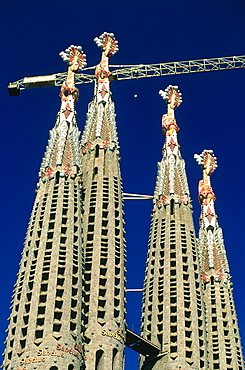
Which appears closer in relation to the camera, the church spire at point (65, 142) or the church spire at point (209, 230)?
the church spire at point (65, 142)

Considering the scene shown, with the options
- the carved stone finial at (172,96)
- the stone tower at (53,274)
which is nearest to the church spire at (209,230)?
the carved stone finial at (172,96)

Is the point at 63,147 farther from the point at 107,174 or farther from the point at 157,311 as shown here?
the point at 157,311

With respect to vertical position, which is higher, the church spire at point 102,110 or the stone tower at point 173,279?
the church spire at point 102,110

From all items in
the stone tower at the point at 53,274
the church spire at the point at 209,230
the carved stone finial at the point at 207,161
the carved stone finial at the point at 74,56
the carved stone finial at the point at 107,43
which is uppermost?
the carved stone finial at the point at 107,43

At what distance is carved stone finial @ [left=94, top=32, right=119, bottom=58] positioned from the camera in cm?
10200

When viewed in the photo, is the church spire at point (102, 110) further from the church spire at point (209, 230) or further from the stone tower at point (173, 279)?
the church spire at point (209, 230)

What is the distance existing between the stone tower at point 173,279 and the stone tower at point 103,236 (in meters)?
9.01

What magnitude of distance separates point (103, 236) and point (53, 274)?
38.3 ft

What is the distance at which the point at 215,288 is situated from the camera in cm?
9412

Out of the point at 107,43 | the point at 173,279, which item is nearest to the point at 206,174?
the point at 107,43

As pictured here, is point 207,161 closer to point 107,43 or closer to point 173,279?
point 107,43

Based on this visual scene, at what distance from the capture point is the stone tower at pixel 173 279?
7856 cm

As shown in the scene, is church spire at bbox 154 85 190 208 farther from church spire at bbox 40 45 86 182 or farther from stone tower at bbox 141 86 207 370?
church spire at bbox 40 45 86 182

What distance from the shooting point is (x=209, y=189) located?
107625 millimetres
